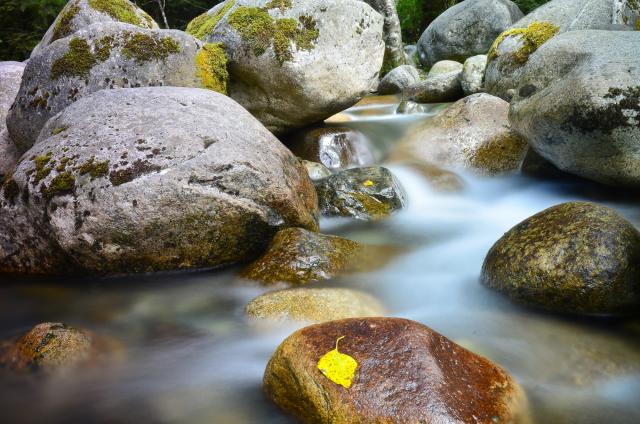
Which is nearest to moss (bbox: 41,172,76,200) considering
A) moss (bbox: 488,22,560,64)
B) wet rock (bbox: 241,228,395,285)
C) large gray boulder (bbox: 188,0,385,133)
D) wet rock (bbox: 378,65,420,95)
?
wet rock (bbox: 241,228,395,285)

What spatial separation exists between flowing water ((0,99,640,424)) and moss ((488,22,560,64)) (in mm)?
4113

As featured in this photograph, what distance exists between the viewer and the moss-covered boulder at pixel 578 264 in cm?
335

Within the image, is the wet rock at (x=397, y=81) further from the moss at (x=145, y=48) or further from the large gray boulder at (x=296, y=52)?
the moss at (x=145, y=48)

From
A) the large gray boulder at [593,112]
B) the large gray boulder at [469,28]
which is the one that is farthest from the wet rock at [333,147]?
the large gray boulder at [469,28]

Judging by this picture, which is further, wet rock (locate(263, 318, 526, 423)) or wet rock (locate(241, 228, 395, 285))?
wet rock (locate(241, 228, 395, 285))

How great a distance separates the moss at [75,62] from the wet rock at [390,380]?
466cm

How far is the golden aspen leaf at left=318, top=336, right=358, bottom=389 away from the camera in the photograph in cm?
231

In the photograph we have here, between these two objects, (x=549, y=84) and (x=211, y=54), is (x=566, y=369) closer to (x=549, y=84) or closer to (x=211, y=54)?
(x=549, y=84)

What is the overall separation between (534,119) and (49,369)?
5.19m

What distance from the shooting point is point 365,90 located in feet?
24.3

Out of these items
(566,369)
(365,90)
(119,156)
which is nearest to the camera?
(566,369)

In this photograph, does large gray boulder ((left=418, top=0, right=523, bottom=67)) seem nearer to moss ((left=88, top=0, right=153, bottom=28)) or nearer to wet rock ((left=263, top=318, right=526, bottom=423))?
moss ((left=88, top=0, right=153, bottom=28))

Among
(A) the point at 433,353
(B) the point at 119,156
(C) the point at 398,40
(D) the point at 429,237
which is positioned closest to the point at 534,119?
(D) the point at 429,237

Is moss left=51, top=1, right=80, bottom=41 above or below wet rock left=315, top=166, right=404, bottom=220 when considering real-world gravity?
above
